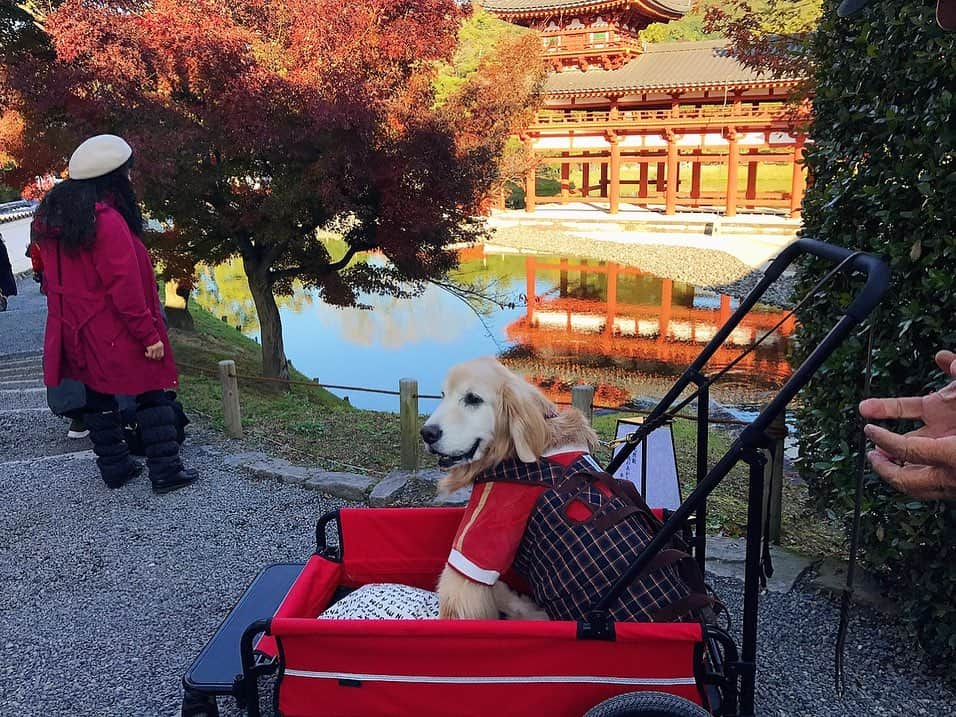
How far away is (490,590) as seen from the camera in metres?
2.27

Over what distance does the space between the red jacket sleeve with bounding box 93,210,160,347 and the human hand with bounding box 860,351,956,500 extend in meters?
3.88

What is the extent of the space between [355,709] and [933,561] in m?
2.19

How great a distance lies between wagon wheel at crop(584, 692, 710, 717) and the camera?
186cm

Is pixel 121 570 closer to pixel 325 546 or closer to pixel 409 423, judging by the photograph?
pixel 325 546

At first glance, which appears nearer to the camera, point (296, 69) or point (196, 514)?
point (196, 514)

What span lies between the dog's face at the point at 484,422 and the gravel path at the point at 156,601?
76 cm

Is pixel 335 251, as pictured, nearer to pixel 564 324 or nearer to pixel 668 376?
pixel 564 324

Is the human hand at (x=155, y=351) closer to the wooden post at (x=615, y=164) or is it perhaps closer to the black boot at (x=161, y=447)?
the black boot at (x=161, y=447)

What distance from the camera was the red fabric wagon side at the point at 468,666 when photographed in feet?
6.37

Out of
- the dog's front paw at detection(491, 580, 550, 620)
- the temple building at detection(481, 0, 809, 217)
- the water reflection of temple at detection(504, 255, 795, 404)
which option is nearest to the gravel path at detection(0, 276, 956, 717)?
the dog's front paw at detection(491, 580, 550, 620)

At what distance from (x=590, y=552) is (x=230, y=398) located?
438 centimetres

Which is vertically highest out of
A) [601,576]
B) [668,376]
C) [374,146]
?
[374,146]

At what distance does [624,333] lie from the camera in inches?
602

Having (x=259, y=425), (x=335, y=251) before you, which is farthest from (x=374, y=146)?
(x=335, y=251)
